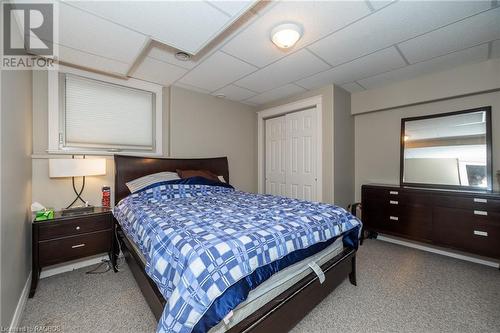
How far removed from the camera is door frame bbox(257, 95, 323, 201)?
344 centimetres

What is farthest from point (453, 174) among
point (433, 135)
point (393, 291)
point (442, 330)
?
point (442, 330)

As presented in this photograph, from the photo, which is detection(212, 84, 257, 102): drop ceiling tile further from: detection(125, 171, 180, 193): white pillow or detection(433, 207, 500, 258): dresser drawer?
detection(433, 207, 500, 258): dresser drawer

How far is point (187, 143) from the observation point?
3.50 meters

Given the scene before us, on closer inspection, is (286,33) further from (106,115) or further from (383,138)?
(383,138)

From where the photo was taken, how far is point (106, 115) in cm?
282

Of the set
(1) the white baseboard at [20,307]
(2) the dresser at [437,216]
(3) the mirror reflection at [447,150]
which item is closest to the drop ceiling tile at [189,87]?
(1) the white baseboard at [20,307]

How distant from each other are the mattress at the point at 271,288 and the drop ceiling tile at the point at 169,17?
1.95m

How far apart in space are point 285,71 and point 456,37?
1746mm

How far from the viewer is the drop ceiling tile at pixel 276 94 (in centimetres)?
345

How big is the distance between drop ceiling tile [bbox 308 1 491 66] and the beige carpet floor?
8.15 ft

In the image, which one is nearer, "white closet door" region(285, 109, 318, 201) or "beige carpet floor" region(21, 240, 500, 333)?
"beige carpet floor" region(21, 240, 500, 333)

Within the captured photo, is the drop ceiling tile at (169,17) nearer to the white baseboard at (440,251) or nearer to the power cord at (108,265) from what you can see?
the power cord at (108,265)

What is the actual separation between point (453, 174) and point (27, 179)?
201 inches
